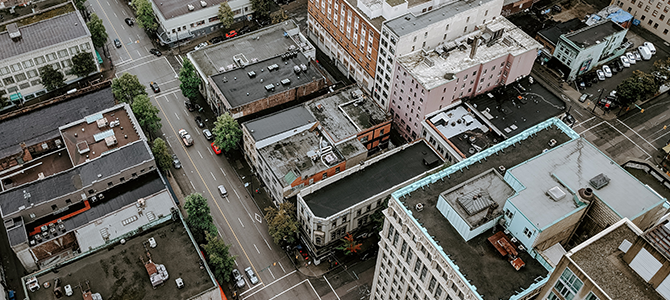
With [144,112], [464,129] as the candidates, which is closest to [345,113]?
[464,129]

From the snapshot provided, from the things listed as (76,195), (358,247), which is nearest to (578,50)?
(358,247)

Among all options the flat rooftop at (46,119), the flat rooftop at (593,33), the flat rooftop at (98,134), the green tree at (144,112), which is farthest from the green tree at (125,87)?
the flat rooftop at (593,33)

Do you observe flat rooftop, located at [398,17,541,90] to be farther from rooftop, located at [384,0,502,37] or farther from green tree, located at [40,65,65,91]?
green tree, located at [40,65,65,91]

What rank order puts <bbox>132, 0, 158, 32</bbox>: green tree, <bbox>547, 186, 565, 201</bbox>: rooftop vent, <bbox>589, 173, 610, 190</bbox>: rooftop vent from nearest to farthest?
<bbox>547, 186, 565, 201</bbox>: rooftop vent, <bbox>589, 173, 610, 190</bbox>: rooftop vent, <bbox>132, 0, 158, 32</bbox>: green tree

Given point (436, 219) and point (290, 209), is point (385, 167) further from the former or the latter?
point (436, 219)

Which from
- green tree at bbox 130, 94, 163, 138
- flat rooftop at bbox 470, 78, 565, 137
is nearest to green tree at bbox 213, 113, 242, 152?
green tree at bbox 130, 94, 163, 138

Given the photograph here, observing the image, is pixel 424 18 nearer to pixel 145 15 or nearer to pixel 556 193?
pixel 556 193
